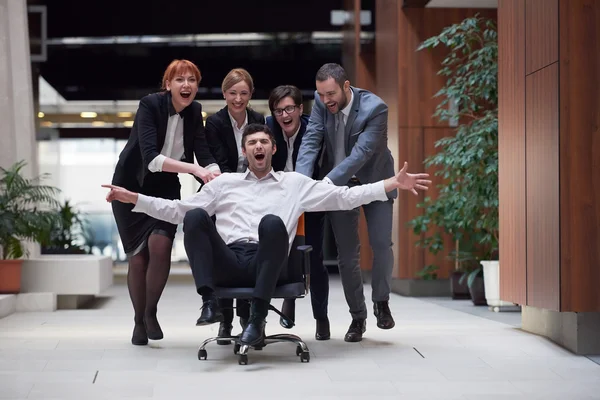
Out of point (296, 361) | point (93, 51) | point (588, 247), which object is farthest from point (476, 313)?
point (93, 51)

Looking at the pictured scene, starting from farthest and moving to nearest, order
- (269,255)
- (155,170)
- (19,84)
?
(19,84)
(155,170)
(269,255)

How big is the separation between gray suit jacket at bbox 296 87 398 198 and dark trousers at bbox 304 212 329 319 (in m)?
0.35

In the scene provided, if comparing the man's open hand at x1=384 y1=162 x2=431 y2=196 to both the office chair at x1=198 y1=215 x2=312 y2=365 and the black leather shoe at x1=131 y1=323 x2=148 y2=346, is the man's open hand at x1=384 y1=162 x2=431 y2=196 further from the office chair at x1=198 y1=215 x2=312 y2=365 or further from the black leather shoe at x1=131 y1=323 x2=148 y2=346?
the black leather shoe at x1=131 y1=323 x2=148 y2=346

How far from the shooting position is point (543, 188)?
4.88 metres

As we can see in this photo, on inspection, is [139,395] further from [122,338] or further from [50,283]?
[50,283]

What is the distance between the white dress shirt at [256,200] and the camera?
4523 millimetres

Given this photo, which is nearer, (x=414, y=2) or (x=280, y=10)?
(x=414, y=2)

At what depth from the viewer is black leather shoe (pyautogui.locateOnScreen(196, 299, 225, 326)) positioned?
4328 mm

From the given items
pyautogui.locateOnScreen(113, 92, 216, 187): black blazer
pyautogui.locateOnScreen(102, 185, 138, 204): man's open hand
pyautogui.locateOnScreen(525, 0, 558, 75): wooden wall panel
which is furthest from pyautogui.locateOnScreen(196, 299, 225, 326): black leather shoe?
pyautogui.locateOnScreen(525, 0, 558, 75): wooden wall panel

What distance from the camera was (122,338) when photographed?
532cm

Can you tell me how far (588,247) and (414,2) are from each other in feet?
17.9

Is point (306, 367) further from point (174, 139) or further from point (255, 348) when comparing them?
point (174, 139)

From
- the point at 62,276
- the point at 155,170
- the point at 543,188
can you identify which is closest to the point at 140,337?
the point at 155,170

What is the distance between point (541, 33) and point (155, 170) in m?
2.13
